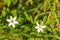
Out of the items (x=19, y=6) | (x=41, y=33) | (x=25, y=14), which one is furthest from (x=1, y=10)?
(x=41, y=33)

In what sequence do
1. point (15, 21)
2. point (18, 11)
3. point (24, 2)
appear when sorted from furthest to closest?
1. point (24, 2)
2. point (18, 11)
3. point (15, 21)

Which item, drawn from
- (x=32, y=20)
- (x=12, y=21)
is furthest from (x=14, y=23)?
(x=32, y=20)

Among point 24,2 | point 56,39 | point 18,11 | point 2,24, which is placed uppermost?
point 24,2

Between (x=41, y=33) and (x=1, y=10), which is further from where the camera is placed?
(x=1, y=10)

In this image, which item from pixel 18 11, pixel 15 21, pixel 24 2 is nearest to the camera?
pixel 15 21

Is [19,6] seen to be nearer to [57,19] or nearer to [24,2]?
[24,2]

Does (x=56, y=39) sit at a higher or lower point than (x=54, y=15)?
lower

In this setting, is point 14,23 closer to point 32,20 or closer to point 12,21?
point 12,21
